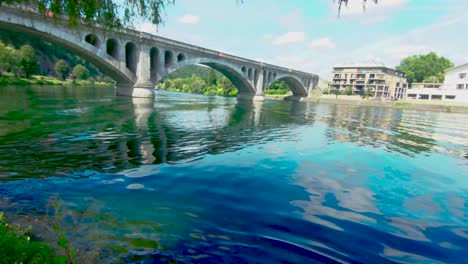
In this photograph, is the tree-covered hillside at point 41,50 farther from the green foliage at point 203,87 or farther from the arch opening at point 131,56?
the arch opening at point 131,56

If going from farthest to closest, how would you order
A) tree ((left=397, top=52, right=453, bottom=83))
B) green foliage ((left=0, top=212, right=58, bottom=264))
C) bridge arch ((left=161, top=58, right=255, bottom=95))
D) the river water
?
tree ((left=397, top=52, right=453, bottom=83)) < bridge arch ((left=161, top=58, right=255, bottom=95)) < the river water < green foliage ((left=0, top=212, right=58, bottom=264))

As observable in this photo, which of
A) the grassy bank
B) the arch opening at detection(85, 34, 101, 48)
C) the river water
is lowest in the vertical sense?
the river water

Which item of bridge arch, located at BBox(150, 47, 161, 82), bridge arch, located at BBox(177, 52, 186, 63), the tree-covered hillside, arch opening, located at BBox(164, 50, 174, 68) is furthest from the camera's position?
the tree-covered hillside

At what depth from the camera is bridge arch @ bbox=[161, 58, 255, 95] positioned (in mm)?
50125

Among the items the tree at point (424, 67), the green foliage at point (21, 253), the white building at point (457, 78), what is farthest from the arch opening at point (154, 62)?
the tree at point (424, 67)

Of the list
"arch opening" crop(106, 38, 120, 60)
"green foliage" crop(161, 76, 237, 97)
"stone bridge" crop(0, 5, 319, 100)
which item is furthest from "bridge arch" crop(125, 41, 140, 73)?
"green foliage" crop(161, 76, 237, 97)

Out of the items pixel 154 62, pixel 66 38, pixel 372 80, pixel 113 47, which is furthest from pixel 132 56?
pixel 372 80

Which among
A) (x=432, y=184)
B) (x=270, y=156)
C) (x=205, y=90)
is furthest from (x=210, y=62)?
(x=205, y=90)

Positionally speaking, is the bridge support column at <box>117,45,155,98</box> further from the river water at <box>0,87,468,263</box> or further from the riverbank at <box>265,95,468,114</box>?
the riverbank at <box>265,95,468,114</box>

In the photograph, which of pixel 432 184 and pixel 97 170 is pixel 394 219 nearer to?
pixel 432 184

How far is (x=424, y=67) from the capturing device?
126m

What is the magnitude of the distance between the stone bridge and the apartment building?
6367 centimetres

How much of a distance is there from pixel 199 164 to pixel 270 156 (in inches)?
134

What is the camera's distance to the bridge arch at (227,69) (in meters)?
50.1
